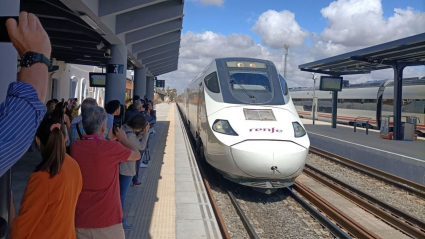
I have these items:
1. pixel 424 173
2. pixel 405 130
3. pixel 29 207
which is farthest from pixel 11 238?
pixel 405 130

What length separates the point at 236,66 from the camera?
8234 mm

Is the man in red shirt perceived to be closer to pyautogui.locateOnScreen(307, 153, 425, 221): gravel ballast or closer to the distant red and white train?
pyautogui.locateOnScreen(307, 153, 425, 221): gravel ballast

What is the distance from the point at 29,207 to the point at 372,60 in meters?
16.0

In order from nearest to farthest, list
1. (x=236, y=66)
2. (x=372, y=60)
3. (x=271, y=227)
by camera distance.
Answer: (x=271, y=227) < (x=236, y=66) < (x=372, y=60)

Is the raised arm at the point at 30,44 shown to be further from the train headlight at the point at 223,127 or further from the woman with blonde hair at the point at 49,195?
the train headlight at the point at 223,127

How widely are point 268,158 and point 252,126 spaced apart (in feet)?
2.52

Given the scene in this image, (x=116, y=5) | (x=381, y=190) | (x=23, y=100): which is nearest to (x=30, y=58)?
(x=23, y=100)

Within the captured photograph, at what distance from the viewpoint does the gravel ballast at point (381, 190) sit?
739cm

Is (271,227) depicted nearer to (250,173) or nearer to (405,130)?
(250,173)

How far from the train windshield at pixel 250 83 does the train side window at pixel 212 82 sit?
342mm

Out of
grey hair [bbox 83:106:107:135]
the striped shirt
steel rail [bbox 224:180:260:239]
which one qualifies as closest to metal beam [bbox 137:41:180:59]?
steel rail [bbox 224:180:260:239]

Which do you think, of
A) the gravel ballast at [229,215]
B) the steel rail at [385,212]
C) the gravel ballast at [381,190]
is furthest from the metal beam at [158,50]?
the steel rail at [385,212]

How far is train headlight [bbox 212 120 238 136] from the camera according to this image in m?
6.52

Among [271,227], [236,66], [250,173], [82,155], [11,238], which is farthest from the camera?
[236,66]
